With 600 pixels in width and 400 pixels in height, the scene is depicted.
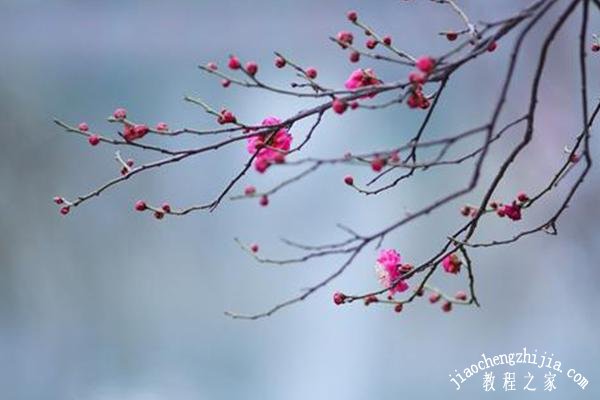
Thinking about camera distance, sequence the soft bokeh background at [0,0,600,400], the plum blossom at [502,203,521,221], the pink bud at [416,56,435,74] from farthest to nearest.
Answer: the soft bokeh background at [0,0,600,400] → the plum blossom at [502,203,521,221] → the pink bud at [416,56,435,74]

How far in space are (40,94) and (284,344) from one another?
0.72 metres

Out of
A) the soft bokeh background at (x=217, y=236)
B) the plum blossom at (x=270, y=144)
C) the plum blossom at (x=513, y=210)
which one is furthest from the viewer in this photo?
the soft bokeh background at (x=217, y=236)

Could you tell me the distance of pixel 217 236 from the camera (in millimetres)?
1784

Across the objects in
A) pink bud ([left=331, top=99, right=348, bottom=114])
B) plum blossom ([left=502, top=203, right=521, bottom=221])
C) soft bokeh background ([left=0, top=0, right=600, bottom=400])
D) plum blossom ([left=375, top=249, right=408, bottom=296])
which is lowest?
pink bud ([left=331, top=99, right=348, bottom=114])

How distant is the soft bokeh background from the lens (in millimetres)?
1714

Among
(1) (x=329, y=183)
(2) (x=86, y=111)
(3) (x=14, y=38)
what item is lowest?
(1) (x=329, y=183)

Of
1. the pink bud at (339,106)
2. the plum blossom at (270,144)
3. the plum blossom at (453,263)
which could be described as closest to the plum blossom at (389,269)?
the plum blossom at (453,263)

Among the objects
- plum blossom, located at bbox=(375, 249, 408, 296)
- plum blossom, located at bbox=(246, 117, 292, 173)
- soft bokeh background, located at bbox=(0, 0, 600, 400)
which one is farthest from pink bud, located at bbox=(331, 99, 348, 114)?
soft bokeh background, located at bbox=(0, 0, 600, 400)

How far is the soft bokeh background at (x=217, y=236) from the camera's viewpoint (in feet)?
5.62

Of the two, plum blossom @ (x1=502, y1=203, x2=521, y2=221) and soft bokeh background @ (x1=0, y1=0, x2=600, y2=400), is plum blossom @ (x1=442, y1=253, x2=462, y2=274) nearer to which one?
plum blossom @ (x1=502, y1=203, x2=521, y2=221)

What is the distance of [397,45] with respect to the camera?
1813 mm

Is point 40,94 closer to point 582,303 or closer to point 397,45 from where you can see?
point 397,45

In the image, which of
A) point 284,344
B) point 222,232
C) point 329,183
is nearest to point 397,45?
point 329,183

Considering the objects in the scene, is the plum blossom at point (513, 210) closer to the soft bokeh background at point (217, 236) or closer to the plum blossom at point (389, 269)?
the plum blossom at point (389, 269)
